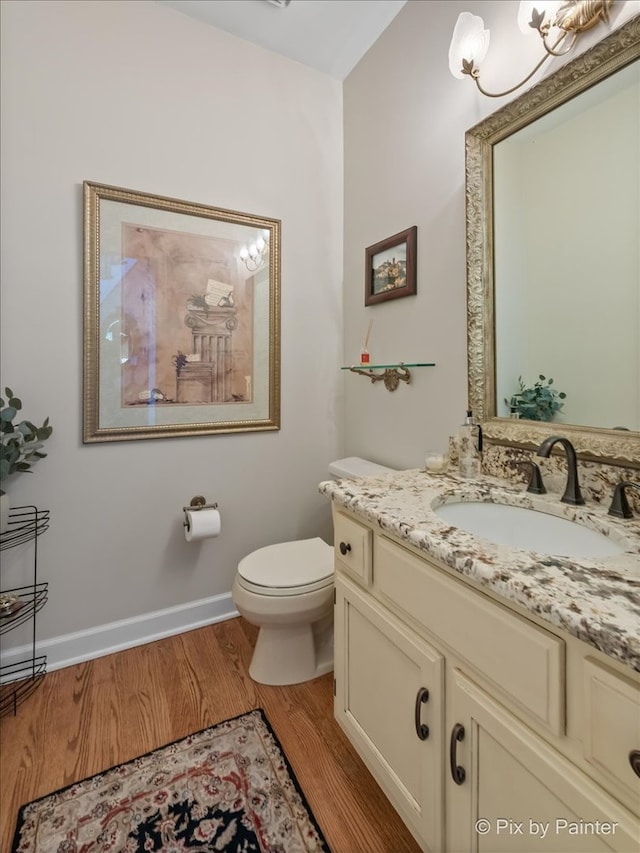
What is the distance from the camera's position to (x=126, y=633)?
5.92 ft

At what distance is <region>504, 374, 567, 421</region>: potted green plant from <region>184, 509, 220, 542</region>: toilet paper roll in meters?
1.30

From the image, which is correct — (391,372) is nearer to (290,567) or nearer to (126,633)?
(290,567)

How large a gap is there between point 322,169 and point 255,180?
40cm

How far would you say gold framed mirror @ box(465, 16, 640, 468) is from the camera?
3.30 ft

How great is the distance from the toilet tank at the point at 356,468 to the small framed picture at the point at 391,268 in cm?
78

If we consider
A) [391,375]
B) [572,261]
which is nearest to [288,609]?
[391,375]

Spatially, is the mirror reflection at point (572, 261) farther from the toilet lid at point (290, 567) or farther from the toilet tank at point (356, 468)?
the toilet lid at point (290, 567)

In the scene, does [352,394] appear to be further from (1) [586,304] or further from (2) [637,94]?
(2) [637,94]

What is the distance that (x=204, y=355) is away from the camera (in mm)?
1878

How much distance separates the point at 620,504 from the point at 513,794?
0.64m

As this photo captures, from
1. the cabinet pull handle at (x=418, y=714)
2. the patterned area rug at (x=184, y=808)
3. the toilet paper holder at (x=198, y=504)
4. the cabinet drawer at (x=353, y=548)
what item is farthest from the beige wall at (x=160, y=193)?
the cabinet pull handle at (x=418, y=714)

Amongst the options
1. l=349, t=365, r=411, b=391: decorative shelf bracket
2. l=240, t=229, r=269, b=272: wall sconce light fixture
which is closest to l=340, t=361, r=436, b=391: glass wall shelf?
l=349, t=365, r=411, b=391: decorative shelf bracket

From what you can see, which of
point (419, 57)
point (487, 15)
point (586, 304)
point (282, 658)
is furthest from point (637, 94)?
point (282, 658)

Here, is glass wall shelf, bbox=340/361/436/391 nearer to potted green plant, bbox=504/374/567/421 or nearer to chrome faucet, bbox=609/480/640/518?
potted green plant, bbox=504/374/567/421
